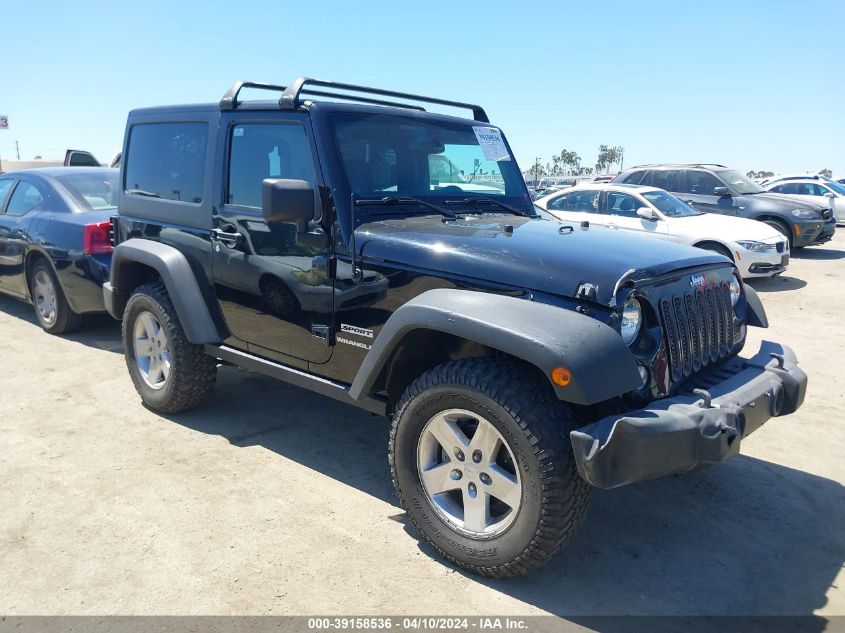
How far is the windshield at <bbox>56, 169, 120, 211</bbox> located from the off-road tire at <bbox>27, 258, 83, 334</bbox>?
0.70 metres

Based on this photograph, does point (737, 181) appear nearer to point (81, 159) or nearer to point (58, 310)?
point (58, 310)

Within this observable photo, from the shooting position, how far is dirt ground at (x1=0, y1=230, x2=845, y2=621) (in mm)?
2783

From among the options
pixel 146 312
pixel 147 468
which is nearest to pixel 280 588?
pixel 147 468

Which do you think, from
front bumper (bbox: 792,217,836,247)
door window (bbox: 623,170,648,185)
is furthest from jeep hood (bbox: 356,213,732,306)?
front bumper (bbox: 792,217,836,247)

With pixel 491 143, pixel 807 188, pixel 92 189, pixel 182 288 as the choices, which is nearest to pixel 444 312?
pixel 491 143

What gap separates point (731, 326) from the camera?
11.4 ft

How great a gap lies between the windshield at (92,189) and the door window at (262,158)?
3317 millimetres

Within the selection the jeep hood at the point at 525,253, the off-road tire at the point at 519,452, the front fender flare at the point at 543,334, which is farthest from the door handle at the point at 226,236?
the off-road tire at the point at 519,452

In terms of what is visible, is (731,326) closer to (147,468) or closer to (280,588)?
(280,588)

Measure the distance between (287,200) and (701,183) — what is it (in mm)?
11076

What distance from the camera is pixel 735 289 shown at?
3.65 metres

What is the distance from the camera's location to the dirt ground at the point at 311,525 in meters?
2.78

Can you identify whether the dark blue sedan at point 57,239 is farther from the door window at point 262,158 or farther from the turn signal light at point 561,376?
the turn signal light at point 561,376

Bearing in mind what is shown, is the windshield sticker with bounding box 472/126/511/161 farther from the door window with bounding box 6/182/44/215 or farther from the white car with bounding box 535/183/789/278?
the white car with bounding box 535/183/789/278
